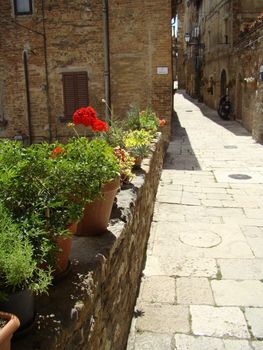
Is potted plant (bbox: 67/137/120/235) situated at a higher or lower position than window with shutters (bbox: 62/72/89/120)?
lower

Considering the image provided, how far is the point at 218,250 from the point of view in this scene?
5.01 metres

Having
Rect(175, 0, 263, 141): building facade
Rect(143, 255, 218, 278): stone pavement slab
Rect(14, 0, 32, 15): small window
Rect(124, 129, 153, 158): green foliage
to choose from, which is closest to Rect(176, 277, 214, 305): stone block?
Rect(143, 255, 218, 278): stone pavement slab

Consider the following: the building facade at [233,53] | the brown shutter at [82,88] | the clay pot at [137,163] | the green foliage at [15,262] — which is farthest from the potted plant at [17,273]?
the building facade at [233,53]

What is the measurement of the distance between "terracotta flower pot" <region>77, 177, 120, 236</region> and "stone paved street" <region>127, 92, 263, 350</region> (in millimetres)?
1220

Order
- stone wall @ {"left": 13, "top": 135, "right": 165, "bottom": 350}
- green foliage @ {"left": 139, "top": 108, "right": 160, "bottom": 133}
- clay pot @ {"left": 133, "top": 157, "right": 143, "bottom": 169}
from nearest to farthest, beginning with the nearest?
1. stone wall @ {"left": 13, "top": 135, "right": 165, "bottom": 350}
2. clay pot @ {"left": 133, "top": 157, "right": 143, "bottom": 169}
3. green foliage @ {"left": 139, "top": 108, "right": 160, "bottom": 133}

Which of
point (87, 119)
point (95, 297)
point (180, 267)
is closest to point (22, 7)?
point (87, 119)

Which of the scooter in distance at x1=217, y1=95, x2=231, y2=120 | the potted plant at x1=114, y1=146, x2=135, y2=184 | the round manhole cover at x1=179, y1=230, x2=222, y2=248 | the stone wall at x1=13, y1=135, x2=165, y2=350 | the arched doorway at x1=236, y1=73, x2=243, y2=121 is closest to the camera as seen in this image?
the stone wall at x1=13, y1=135, x2=165, y2=350

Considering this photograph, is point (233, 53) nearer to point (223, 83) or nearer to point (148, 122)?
point (223, 83)

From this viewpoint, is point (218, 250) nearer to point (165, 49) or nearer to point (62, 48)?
point (165, 49)

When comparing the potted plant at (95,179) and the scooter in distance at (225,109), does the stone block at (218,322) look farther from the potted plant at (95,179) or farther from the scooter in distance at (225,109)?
the scooter in distance at (225,109)

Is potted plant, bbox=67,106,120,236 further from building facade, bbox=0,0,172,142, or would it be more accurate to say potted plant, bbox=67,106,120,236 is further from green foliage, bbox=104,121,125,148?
building facade, bbox=0,0,172,142

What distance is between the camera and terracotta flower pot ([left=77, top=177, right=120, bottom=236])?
2.59 meters

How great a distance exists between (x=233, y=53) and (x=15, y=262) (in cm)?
1823

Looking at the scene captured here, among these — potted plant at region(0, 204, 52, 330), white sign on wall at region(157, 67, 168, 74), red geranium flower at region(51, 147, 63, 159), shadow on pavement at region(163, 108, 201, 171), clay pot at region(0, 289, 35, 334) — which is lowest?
shadow on pavement at region(163, 108, 201, 171)
